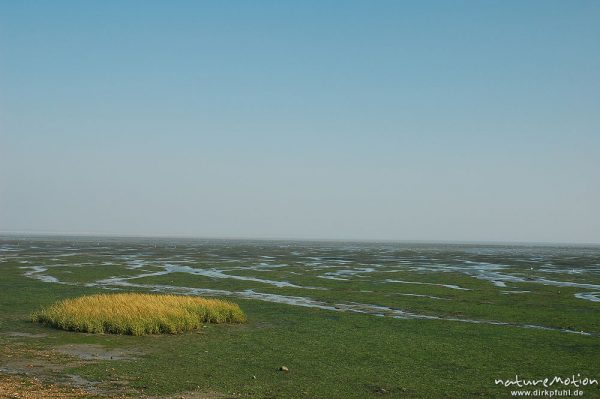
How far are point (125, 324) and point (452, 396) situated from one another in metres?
14.3

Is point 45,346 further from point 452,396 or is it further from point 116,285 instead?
point 116,285

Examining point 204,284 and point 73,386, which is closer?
point 73,386

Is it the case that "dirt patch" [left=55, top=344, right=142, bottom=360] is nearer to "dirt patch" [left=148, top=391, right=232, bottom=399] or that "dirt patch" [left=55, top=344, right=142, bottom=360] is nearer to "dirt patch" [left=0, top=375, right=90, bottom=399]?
"dirt patch" [left=0, top=375, right=90, bottom=399]

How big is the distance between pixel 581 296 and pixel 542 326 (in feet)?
49.7

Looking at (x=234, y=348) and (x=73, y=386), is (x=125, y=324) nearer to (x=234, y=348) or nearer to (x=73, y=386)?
(x=234, y=348)

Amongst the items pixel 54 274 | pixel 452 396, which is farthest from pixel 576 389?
pixel 54 274

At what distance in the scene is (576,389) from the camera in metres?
16.5

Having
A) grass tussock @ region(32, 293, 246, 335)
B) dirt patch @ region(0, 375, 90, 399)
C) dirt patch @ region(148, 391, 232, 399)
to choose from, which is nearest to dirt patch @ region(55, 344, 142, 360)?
grass tussock @ region(32, 293, 246, 335)

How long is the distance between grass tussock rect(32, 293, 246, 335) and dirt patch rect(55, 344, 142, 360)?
252cm

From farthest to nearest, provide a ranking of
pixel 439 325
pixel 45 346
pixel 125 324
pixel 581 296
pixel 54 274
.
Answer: pixel 54 274
pixel 581 296
pixel 439 325
pixel 125 324
pixel 45 346

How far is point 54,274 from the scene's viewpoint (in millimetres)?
54469

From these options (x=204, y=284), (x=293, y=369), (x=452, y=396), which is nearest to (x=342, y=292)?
(x=204, y=284)

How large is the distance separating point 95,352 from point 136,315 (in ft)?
13.8

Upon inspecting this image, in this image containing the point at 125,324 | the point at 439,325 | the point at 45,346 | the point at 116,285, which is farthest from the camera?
the point at 116,285
